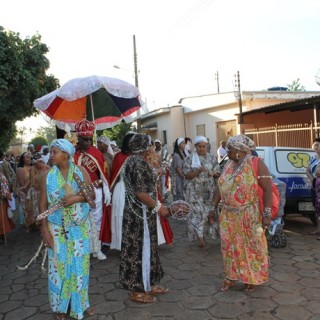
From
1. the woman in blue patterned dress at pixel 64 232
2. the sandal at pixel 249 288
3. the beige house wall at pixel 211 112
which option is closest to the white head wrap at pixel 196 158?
the sandal at pixel 249 288

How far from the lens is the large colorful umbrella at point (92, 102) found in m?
5.57

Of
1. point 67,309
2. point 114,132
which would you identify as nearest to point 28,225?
point 67,309

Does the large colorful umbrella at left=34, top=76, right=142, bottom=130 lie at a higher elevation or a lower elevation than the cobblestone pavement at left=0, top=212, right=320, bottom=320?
higher

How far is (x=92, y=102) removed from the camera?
723 centimetres

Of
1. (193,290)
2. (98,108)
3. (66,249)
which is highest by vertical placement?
(98,108)

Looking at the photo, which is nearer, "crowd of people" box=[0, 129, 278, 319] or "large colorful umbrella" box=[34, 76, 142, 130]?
"crowd of people" box=[0, 129, 278, 319]

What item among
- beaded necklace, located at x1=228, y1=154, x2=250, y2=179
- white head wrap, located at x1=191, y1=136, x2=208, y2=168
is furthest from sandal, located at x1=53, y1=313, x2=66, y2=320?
white head wrap, located at x1=191, y1=136, x2=208, y2=168

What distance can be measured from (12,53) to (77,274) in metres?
10.2

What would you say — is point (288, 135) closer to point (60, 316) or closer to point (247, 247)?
point (247, 247)

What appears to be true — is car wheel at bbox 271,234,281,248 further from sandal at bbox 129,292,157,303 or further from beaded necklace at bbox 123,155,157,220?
beaded necklace at bbox 123,155,157,220

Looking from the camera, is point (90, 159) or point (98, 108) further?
point (98, 108)

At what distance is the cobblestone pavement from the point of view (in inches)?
143

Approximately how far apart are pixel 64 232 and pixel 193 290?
1755mm

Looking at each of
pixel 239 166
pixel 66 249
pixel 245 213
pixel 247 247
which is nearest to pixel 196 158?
pixel 239 166
